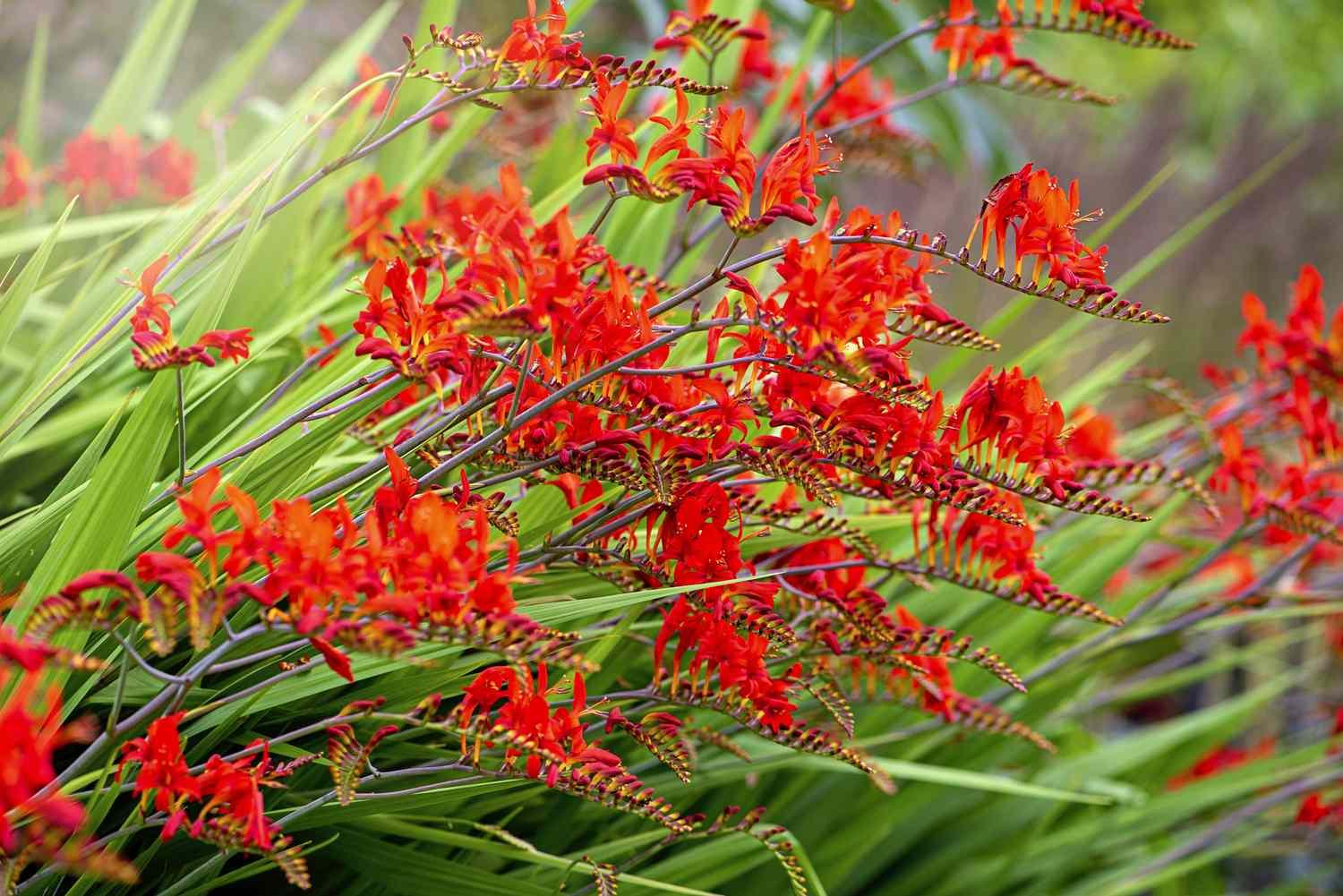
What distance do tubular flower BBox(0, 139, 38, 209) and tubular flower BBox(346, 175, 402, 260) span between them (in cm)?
41

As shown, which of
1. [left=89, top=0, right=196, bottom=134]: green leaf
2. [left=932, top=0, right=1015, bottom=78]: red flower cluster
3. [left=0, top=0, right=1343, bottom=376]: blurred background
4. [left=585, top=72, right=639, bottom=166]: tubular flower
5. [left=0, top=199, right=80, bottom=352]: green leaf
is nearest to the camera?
[left=585, top=72, right=639, bottom=166]: tubular flower

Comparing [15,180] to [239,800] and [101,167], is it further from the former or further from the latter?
[239,800]

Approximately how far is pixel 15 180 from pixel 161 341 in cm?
89

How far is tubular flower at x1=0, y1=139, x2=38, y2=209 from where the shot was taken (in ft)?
4.28

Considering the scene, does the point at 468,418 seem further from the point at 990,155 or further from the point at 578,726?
the point at 990,155

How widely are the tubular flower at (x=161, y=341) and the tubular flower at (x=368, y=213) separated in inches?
15.9

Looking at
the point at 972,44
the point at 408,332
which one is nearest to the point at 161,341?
the point at 408,332

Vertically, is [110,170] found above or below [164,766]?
above

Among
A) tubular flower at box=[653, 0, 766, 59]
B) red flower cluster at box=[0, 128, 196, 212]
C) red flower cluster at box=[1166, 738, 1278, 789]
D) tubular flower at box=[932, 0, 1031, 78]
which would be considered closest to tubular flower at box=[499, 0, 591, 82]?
tubular flower at box=[653, 0, 766, 59]

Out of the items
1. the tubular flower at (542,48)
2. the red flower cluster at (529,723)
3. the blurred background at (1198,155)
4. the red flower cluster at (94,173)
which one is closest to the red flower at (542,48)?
the tubular flower at (542,48)

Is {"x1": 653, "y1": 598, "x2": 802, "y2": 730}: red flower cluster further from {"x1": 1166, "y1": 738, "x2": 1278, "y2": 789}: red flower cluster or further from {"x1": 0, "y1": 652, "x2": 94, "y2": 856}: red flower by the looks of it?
{"x1": 1166, "y1": 738, "x2": 1278, "y2": 789}: red flower cluster

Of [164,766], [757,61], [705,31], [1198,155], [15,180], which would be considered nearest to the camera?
[164,766]

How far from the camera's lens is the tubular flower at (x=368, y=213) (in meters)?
1.11

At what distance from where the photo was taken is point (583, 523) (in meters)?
0.73
